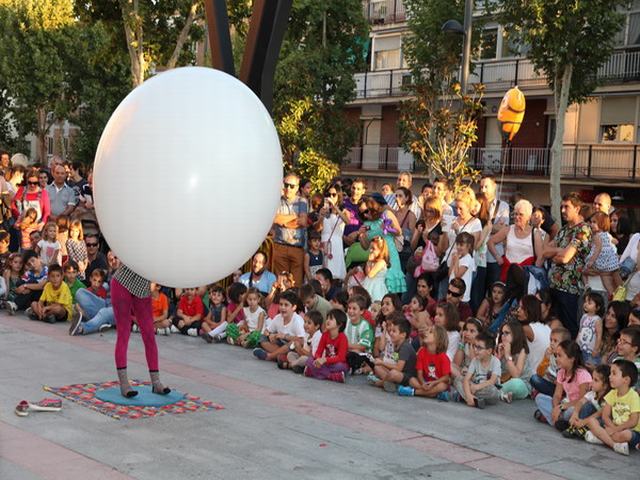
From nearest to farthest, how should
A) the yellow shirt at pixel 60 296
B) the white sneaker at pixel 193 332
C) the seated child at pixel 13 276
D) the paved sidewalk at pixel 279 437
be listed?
the paved sidewalk at pixel 279 437 → the white sneaker at pixel 193 332 → the yellow shirt at pixel 60 296 → the seated child at pixel 13 276

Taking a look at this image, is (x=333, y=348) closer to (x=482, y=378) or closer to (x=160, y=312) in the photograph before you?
(x=482, y=378)

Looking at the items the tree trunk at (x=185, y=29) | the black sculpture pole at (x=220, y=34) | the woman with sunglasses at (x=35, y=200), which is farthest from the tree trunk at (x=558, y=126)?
the black sculpture pole at (x=220, y=34)

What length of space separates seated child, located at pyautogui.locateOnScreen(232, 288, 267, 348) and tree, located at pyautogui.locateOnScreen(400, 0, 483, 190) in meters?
8.83

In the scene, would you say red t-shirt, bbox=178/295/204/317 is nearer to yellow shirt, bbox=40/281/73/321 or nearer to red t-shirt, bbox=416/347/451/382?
yellow shirt, bbox=40/281/73/321

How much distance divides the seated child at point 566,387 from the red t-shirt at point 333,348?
2074 millimetres

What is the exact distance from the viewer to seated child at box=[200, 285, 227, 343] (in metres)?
10.9

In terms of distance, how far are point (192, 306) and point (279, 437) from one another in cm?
474

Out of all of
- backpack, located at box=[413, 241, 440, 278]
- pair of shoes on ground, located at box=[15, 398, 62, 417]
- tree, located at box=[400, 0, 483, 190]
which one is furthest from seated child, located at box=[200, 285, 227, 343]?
tree, located at box=[400, 0, 483, 190]

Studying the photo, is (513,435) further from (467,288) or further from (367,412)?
(467,288)

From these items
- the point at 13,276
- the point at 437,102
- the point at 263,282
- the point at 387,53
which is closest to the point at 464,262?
the point at 263,282

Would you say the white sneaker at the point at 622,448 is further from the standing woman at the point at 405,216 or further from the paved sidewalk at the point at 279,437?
the standing woman at the point at 405,216

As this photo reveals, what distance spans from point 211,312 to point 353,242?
2.13 m

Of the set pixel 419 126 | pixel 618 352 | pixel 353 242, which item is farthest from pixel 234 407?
pixel 419 126

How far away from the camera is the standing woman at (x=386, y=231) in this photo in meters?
11.1
